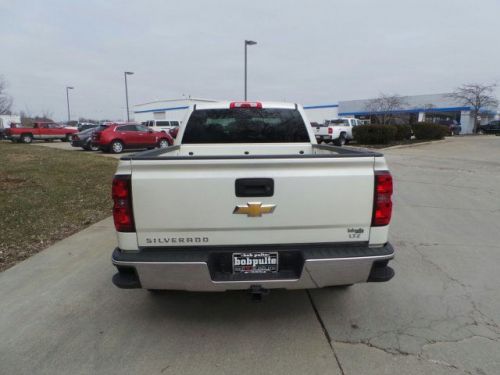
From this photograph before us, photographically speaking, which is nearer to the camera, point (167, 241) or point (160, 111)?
point (167, 241)

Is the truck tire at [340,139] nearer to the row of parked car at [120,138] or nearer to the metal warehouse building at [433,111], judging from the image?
the row of parked car at [120,138]

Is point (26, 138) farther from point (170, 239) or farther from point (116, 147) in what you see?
point (170, 239)

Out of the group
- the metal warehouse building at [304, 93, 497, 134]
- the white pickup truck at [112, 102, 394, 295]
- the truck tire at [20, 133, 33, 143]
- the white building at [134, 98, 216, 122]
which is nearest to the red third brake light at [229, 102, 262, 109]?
the white pickup truck at [112, 102, 394, 295]

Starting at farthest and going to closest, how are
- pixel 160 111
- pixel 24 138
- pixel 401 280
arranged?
pixel 160 111
pixel 24 138
pixel 401 280

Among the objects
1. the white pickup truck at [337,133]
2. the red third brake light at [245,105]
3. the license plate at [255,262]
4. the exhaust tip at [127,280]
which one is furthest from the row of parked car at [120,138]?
the license plate at [255,262]

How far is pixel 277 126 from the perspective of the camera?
5.10 meters

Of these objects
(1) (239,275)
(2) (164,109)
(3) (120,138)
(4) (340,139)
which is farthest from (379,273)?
(2) (164,109)

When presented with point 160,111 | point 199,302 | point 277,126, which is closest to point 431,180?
point 277,126

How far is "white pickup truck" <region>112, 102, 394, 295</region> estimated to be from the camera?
111 inches

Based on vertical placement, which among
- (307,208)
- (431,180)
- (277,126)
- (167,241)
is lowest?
(431,180)

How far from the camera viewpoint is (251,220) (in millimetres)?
2895

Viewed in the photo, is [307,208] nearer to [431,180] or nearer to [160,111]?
[431,180]

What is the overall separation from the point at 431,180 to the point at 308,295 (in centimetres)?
909

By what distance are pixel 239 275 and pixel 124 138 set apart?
1973 centimetres
